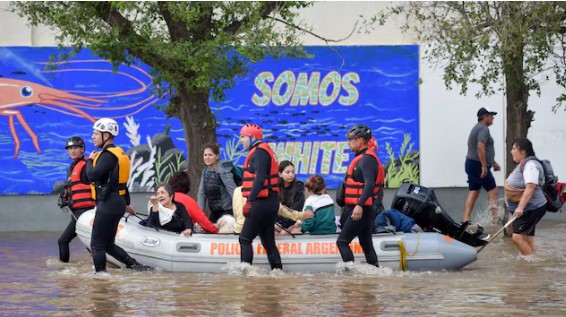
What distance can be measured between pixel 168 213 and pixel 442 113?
8.53 meters

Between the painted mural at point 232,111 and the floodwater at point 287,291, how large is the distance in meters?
5.76

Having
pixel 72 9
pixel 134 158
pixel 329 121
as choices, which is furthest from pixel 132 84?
pixel 72 9

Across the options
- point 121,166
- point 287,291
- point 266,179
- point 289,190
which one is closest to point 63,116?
point 289,190

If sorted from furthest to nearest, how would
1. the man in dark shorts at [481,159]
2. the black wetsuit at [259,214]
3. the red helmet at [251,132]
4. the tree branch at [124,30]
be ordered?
1. the man in dark shorts at [481,159]
2. the tree branch at [124,30]
3. the red helmet at [251,132]
4. the black wetsuit at [259,214]

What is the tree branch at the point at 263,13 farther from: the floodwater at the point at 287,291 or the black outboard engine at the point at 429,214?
the floodwater at the point at 287,291

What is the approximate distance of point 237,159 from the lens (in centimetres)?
2159

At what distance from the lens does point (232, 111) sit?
847 inches

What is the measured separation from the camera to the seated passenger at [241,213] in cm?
1432

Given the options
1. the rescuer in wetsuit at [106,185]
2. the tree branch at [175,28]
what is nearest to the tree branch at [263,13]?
the tree branch at [175,28]

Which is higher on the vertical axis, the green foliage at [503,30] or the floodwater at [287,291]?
the green foliage at [503,30]

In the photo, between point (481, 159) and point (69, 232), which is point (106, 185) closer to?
point (69, 232)

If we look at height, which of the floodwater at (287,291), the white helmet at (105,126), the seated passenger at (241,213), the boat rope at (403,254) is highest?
the white helmet at (105,126)

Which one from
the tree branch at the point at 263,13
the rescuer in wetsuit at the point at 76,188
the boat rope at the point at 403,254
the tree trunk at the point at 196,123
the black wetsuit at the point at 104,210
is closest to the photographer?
the black wetsuit at the point at 104,210

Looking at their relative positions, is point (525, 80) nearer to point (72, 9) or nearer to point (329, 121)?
point (329, 121)
